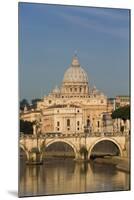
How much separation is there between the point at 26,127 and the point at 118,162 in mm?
858

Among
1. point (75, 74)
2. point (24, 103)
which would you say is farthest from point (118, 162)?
point (24, 103)

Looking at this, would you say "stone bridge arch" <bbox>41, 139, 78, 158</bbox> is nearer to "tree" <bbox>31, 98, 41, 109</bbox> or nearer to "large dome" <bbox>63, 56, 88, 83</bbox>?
"tree" <bbox>31, 98, 41, 109</bbox>

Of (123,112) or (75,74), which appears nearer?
(75,74)

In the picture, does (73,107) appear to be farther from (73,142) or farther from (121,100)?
(121,100)

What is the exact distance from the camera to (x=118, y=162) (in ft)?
15.5

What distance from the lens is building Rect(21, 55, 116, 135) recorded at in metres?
4.58

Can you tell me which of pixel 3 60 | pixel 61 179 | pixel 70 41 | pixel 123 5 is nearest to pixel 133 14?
pixel 123 5

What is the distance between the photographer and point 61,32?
180 inches

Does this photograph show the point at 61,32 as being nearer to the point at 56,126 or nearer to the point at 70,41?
the point at 70,41

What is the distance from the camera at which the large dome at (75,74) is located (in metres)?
4.59

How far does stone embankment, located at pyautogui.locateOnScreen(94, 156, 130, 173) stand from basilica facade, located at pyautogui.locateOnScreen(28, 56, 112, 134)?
253mm

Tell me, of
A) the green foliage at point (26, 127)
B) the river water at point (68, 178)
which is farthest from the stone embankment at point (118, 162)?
the green foliage at point (26, 127)

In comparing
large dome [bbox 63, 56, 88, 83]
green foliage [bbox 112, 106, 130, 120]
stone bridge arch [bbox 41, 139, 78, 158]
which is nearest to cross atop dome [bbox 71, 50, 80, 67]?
large dome [bbox 63, 56, 88, 83]

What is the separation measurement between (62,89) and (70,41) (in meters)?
0.40
